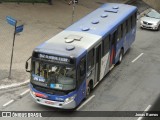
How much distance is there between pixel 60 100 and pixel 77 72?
1324mm

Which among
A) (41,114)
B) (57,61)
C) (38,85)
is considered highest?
(57,61)

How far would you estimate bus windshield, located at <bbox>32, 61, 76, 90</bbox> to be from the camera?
1574 cm

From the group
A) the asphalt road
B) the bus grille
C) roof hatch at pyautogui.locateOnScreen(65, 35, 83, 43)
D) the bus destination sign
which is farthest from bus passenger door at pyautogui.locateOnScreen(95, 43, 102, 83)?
the bus grille

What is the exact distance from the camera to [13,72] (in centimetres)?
2009

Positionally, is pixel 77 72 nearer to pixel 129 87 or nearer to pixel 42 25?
pixel 129 87

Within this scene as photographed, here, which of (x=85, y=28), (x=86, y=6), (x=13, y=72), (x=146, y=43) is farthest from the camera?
(x=86, y=6)

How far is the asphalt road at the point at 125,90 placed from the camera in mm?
17266

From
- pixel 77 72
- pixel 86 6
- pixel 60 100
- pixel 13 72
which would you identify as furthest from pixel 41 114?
pixel 86 6

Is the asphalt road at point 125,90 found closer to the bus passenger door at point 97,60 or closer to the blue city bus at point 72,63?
the blue city bus at point 72,63

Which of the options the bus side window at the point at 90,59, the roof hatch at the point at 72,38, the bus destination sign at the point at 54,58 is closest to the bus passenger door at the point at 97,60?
the bus side window at the point at 90,59

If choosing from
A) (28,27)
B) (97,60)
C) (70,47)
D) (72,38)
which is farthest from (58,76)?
(28,27)

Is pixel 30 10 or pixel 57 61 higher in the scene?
pixel 57 61

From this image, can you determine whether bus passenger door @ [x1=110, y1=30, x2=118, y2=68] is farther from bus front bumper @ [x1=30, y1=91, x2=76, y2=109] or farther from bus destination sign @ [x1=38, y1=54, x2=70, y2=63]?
bus front bumper @ [x1=30, y1=91, x2=76, y2=109]

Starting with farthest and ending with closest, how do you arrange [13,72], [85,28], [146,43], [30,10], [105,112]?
[30,10], [146,43], [13,72], [85,28], [105,112]
